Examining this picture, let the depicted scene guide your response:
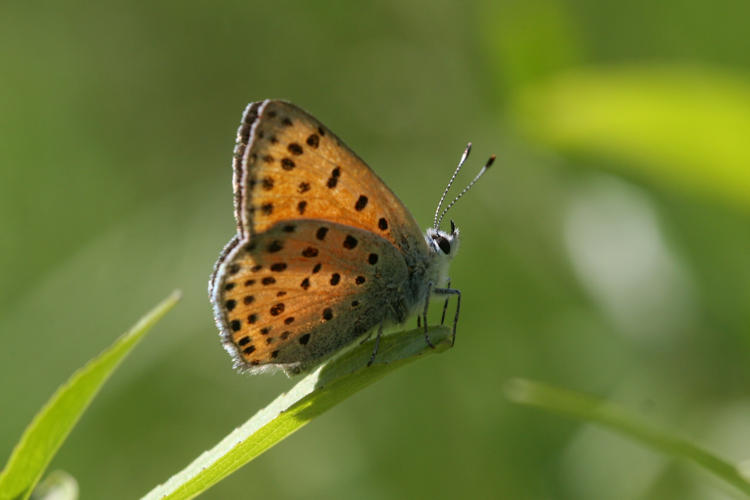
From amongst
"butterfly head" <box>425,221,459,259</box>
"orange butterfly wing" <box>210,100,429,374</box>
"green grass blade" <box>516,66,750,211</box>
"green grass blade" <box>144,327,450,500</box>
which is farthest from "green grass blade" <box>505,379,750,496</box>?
"butterfly head" <box>425,221,459,259</box>

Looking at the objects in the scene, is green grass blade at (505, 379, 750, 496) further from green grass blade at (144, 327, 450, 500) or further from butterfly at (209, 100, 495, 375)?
butterfly at (209, 100, 495, 375)

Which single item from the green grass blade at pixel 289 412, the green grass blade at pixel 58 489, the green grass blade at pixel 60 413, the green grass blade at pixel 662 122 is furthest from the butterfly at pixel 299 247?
the green grass blade at pixel 60 413

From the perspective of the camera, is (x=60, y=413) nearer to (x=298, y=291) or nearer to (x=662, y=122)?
(x=298, y=291)

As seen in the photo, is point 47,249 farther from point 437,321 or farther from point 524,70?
point 524,70

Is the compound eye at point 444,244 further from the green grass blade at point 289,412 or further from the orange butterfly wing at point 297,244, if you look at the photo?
the green grass blade at point 289,412

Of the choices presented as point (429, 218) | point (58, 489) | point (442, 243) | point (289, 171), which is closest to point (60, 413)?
point (58, 489)
